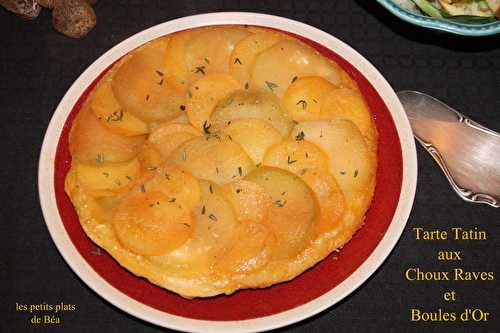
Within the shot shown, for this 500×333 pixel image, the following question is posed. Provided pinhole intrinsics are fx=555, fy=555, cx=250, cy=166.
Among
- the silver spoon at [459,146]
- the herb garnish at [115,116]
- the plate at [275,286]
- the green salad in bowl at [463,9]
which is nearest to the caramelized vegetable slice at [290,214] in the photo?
the plate at [275,286]

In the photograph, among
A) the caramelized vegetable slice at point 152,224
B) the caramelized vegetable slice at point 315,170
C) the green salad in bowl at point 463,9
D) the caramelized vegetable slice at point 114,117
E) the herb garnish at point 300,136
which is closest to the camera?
the caramelized vegetable slice at point 152,224

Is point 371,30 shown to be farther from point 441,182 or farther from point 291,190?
point 291,190

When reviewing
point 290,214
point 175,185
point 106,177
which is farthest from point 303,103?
point 106,177

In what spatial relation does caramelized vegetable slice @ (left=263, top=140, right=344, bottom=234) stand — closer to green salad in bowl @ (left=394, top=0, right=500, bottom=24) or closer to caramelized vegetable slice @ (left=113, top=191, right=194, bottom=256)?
caramelized vegetable slice @ (left=113, top=191, right=194, bottom=256)

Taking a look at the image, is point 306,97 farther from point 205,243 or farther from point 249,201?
point 205,243

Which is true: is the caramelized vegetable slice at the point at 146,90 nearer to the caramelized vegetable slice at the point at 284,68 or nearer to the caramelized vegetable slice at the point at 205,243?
the caramelized vegetable slice at the point at 284,68
